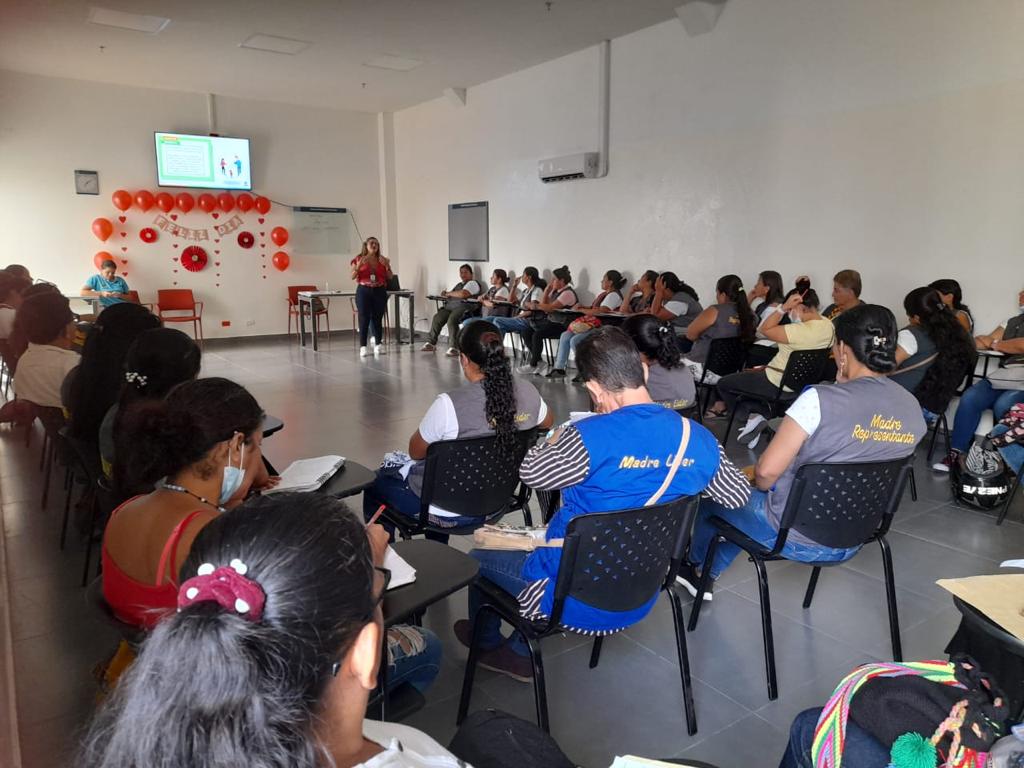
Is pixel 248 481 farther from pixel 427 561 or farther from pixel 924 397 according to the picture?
pixel 924 397

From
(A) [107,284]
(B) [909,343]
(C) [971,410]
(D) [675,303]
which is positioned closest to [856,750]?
(B) [909,343]

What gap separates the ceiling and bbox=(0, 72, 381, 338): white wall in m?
0.37

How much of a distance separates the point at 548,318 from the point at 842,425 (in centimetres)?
594

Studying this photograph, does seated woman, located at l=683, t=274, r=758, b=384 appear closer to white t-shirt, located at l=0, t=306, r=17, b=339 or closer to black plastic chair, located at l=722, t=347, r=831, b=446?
black plastic chair, located at l=722, t=347, r=831, b=446

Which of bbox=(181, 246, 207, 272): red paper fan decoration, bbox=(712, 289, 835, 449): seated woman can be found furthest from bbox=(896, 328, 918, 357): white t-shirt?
bbox=(181, 246, 207, 272): red paper fan decoration

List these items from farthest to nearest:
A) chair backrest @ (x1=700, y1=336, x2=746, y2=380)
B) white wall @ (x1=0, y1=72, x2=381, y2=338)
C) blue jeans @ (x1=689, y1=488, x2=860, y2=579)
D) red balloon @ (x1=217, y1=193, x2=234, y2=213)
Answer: red balloon @ (x1=217, y1=193, x2=234, y2=213) < white wall @ (x1=0, y1=72, x2=381, y2=338) < chair backrest @ (x1=700, y1=336, x2=746, y2=380) < blue jeans @ (x1=689, y1=488, x2=860, y2=579)

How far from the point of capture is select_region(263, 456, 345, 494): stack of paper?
2.15m

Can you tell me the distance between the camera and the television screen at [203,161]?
942 centimetres

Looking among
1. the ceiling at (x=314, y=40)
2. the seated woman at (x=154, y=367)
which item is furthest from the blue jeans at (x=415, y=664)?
the ceiling at (x=314, y=40)

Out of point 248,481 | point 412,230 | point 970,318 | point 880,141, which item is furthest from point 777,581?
point 412,230

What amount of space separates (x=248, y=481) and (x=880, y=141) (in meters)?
5.30

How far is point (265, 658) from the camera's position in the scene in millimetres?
669

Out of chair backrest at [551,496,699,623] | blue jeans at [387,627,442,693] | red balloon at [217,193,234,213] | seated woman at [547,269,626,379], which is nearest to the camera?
chair backrest at [551,496,699,623]

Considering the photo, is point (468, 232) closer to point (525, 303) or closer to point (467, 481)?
point (525, 303)
